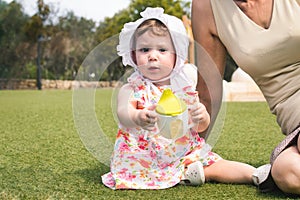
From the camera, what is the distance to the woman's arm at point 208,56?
6.99 ft

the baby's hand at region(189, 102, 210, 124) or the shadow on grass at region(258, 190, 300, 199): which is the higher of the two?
the baby's hand at region(189, 102, 210, 124)

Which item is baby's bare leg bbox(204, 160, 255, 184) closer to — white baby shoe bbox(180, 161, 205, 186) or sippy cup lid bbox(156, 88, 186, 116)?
white baby shoe bbox(180, 161, 205, 186)

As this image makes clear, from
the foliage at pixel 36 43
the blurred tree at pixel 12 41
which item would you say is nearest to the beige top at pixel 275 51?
the foliage at pixel 36 43

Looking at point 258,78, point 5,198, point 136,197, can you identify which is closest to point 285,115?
point 258,78

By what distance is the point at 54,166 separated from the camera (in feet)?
8.04

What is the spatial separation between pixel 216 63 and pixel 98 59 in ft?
1.93

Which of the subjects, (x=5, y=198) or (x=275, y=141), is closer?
(x=5, y=198)

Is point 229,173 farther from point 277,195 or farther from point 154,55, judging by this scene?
point 154,55

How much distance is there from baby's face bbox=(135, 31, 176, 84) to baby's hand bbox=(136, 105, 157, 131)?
0.19 m

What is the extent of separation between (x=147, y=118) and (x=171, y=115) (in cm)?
9

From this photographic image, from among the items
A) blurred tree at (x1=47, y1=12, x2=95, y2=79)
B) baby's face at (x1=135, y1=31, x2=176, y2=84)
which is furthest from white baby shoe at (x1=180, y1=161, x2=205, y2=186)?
blurred tree at (x1=47, y1=12, x2=95, y2=79)

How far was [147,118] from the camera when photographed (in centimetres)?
181

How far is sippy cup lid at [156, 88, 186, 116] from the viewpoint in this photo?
1797 millimetres

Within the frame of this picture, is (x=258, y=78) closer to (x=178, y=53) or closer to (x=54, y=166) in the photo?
(x=178, y=53)
